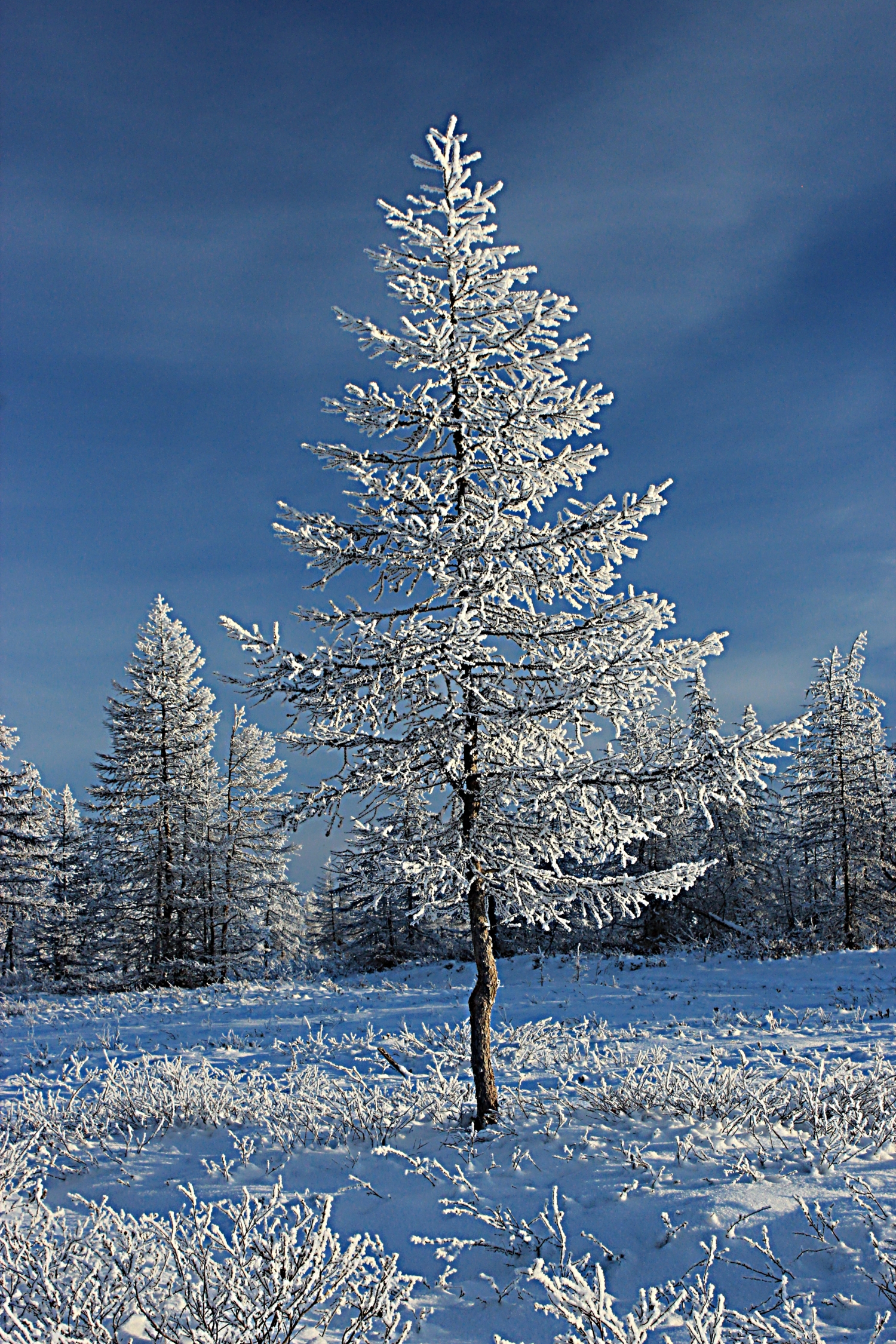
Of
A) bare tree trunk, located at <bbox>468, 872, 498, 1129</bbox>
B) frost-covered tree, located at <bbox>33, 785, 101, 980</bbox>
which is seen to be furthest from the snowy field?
frost-covered tree, located at <bbox>33, 785, 101, 980</bbox>

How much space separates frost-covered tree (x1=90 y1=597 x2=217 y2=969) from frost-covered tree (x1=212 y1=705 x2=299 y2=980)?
1.19 metres

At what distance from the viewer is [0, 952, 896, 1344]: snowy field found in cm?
405

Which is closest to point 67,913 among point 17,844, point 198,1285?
point 17,844

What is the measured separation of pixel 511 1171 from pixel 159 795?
22.7 meters

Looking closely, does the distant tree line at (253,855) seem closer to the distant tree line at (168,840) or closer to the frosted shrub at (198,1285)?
the distant tree line at (168,840)

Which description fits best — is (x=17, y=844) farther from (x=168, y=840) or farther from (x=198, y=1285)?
(x=198, y=1285)

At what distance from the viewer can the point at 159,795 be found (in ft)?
84.5

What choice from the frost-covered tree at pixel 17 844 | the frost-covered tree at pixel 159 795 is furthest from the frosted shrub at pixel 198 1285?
the frost-covered tree at pixel 17 844

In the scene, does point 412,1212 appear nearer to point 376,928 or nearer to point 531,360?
point 531,360

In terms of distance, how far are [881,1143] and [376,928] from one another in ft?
89.6

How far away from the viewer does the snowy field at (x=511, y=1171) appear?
13.3 ft

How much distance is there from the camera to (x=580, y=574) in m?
7.37

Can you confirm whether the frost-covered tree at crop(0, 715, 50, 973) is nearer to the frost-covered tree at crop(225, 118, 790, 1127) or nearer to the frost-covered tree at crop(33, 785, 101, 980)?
the frost-covered tree at crop(33, 785, 101, 980)

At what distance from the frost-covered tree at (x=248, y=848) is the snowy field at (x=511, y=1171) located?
15968 mm
